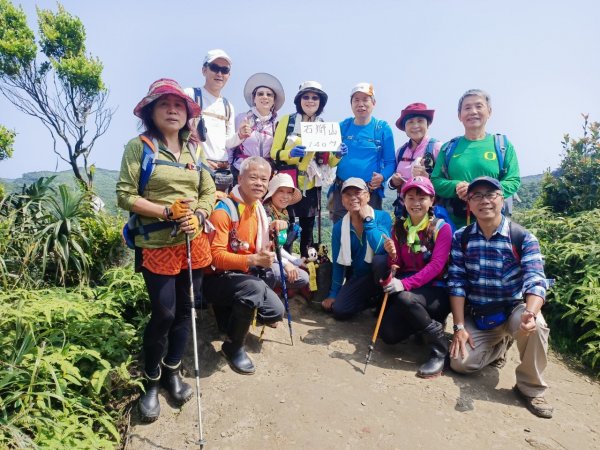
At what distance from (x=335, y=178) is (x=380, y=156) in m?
0.76

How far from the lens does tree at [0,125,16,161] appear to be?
1245cm

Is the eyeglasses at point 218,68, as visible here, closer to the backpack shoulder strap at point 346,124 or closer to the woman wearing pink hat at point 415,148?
the backpack shoulder strap at point 346,124

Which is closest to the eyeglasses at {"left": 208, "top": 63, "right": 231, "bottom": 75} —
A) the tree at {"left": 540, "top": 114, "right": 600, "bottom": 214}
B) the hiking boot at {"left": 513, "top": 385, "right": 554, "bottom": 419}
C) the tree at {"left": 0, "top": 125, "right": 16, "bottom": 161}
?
the hiking boot at {"left": 513, "top": 385, "right": 554, "bottom": 419}

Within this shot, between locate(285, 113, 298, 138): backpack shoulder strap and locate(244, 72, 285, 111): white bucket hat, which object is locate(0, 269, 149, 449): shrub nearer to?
locate(285, 113, 298, 138): backpack shoulder strap

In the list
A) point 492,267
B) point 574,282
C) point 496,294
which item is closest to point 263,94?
point 492,267

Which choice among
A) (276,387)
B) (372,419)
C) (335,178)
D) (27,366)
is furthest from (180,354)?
(335,178)

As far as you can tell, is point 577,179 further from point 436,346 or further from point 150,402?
point 150,402

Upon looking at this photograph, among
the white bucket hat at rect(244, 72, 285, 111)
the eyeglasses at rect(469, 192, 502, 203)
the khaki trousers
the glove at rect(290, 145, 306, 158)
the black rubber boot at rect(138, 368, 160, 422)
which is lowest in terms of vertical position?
the black rubber boot at rect(138, 368, 160, 422)

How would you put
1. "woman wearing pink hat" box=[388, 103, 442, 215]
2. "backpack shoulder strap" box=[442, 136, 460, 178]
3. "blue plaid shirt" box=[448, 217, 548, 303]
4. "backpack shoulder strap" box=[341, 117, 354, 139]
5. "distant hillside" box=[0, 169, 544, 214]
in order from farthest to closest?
"distant hillside" box=[0, 169, 544, 214] < "backpack shoulder strap" box=[341, 117, 354, 139] < "woman wearing pink hat" box=[388, 103, 442, 215] < "backpack shoulder strap" box=[442, 136, 460, 178] < "blue plaid shirt" box=[448, 217, 548, 303]

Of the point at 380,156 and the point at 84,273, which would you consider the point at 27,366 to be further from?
the point at 380,156

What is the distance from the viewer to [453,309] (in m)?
4.40

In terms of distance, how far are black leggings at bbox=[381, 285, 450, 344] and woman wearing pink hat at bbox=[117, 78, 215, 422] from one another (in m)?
2.32

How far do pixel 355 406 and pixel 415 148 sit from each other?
3.92 metres

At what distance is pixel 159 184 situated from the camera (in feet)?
11.1
